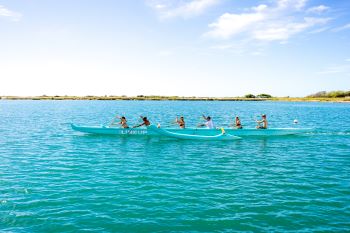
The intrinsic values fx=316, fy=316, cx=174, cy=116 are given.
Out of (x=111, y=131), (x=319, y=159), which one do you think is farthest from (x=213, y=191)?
(x=111, y=131)

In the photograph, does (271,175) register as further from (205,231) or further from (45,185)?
(45,185)

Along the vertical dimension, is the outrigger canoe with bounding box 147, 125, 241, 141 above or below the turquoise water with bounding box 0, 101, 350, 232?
above

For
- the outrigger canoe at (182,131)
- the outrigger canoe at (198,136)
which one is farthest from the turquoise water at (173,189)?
the outrigger canoe at (182,131)

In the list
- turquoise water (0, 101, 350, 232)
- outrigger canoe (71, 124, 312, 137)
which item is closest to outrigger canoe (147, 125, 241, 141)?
outrigger canoe (71, 124, 312, 137)

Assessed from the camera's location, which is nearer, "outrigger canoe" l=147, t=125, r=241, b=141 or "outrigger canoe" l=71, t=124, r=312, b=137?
"outrigger canoe" l=147, t=125, r=241, b=141

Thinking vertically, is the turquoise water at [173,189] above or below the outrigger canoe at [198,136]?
below

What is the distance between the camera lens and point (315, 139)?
92.3 ft

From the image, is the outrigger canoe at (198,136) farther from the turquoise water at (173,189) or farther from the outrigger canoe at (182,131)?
the turquoise water at (173,189)

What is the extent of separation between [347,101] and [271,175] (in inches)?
5821

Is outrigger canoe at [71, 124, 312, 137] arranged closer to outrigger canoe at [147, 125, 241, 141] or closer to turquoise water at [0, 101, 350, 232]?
outrigger canoe at [147, 125, 241, 141]

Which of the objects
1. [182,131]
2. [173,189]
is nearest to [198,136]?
[182,131]

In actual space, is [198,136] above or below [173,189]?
above

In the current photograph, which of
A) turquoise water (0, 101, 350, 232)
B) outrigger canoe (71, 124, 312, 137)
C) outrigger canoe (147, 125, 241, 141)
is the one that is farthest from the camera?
outrigger canoe (71, 124, 312, 137)

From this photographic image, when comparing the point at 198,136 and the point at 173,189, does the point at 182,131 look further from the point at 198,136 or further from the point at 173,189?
the point at 173,189
